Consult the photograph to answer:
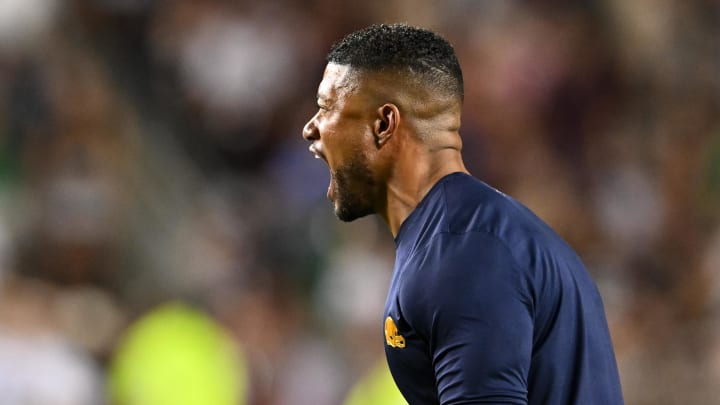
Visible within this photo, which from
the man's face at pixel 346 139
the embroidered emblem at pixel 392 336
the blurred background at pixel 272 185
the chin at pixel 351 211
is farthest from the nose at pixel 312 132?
the blurred background at pixel 272 185

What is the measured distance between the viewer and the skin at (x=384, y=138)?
2.25 m

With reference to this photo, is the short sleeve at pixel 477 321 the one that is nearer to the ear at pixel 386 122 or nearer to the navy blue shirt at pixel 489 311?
the navy blue shirt at pixel 489 311

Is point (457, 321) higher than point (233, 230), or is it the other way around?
point (233, 230)

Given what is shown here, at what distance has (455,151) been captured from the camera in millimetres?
2322

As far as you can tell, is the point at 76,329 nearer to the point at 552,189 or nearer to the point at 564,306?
the point at 552,189

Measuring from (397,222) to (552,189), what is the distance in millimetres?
3964

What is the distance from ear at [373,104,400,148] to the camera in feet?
7.38

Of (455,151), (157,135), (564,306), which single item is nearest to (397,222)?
(455,151)

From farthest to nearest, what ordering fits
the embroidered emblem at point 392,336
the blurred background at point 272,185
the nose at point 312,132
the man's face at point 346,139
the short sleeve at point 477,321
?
the blurred background at point 272,185 → the nose at point 312,132 → the man's face at point 346,139 → the embroidered emblem at point 392,336 → the short sleeve at point 477,321

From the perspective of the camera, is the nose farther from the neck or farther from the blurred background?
the blurred background

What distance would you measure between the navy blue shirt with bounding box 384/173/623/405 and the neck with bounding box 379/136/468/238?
0.09ft

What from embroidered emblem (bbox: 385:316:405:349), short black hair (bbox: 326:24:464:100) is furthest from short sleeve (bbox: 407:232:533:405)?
short black hair (bbox: 326:24:464:100)

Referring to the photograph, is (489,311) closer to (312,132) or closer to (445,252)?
(445,252)

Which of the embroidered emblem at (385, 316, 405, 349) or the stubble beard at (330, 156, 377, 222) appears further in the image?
the stubble beard at (330, 156, 377, 222)
